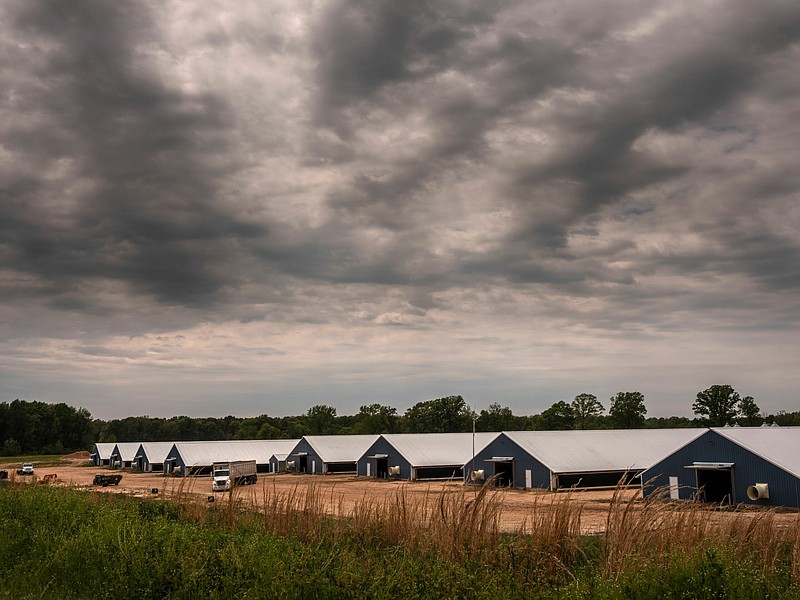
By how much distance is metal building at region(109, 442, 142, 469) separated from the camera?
85125 millimetres

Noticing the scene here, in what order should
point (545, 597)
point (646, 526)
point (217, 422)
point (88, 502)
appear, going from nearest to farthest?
1. point (545, 597)
2. point (646, 526)
3. point (88, 502)
4. point (217, 422)

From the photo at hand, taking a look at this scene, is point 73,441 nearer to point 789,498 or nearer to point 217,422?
point 217,422

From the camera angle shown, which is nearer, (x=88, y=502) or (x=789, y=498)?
(x=88, y=502)

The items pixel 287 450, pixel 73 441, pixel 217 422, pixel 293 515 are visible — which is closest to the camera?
pixel 293 515

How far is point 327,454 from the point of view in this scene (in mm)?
67438

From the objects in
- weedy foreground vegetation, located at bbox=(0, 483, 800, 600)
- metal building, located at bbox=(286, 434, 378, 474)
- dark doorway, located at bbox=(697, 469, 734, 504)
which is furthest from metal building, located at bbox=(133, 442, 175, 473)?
weedy foreground vegetation, located at bbox=(0, 483, 800, 600)

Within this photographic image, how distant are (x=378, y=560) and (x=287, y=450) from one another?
71.0 meters

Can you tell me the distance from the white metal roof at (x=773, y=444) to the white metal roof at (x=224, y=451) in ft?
159

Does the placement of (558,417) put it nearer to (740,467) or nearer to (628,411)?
(628,411)

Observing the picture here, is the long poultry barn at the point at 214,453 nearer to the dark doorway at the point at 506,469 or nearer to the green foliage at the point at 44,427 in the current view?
the dark doorway at the point at 506,469

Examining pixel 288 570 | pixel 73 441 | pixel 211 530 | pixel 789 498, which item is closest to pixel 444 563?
pixel 288 570

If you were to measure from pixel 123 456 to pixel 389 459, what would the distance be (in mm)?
43391

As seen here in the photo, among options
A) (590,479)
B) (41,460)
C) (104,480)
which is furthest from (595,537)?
(41,460)

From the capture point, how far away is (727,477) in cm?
3609
